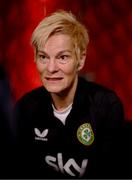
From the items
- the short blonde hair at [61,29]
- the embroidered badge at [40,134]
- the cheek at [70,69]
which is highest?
the short blonde hair at [61,29]

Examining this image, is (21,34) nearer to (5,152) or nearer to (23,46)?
(23,46)

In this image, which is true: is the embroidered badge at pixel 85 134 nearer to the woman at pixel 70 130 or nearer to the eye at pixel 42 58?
the woman at pixel 70 130

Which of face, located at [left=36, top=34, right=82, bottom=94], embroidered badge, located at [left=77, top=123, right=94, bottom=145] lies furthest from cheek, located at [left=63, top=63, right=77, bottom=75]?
embroidered badge, located at [left=77, top=123, right=94, bottom=145]

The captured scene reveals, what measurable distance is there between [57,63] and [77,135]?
0.53 ft

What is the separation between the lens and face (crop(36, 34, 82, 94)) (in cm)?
64

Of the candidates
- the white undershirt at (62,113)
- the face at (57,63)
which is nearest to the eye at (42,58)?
the face at (57,63)

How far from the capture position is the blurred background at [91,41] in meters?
0.64

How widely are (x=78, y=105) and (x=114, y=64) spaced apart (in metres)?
0.11

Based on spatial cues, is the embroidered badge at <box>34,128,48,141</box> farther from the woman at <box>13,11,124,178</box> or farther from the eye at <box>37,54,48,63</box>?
the eye at <box>37,54,48,63</box>

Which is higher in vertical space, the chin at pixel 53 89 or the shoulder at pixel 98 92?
the chin at pixel 53 89

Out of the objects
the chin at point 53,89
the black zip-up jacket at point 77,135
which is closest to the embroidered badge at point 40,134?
the black zip-up jacket at point 77,135

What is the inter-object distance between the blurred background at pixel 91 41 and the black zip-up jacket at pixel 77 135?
0.12 ft

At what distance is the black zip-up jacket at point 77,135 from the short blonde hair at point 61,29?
0.09 m

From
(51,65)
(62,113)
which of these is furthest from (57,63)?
(62,113)
